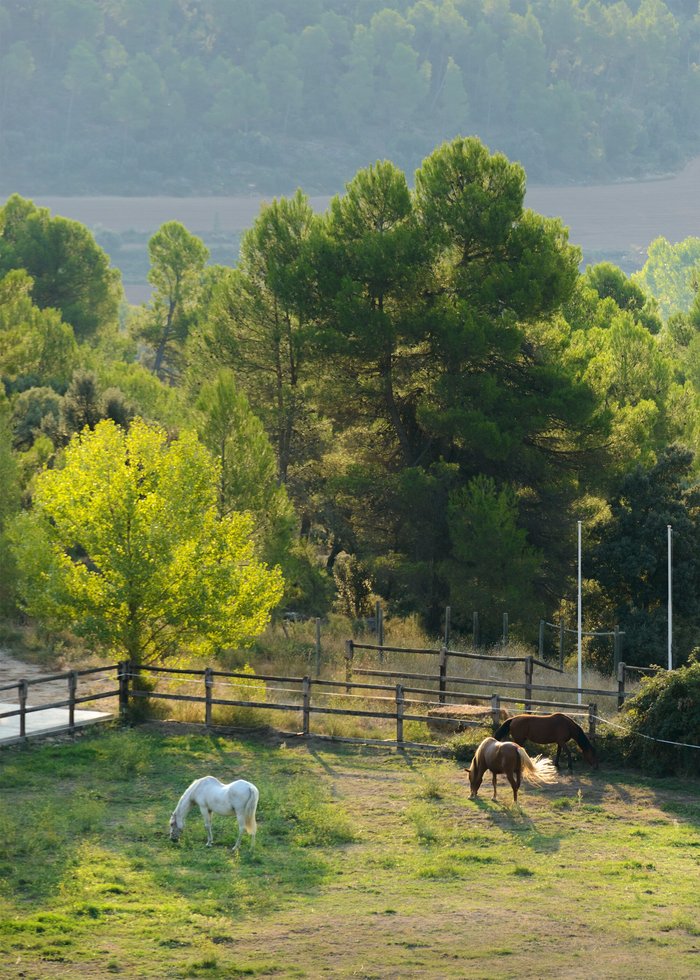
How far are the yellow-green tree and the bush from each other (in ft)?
30.4

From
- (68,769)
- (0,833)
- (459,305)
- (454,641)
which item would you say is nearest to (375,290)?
(459,305)

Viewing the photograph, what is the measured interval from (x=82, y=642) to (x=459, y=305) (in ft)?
53.3

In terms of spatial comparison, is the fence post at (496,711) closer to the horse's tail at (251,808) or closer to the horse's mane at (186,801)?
the horse's tail at (251,808)

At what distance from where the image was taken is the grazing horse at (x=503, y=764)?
2540cm

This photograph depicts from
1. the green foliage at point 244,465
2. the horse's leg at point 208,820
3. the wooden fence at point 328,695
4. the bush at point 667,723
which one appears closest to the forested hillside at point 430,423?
the green foliage at point 244,465

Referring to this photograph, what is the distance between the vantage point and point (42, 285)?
8369 centimetres

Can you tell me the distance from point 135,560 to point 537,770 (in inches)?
411

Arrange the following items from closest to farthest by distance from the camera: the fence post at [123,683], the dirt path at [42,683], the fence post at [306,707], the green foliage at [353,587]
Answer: the fence post at [306,707] < the fence post at [123,683] < the dirt path at [42,683] < the green foliage at [353,587]

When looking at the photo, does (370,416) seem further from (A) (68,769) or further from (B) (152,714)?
(A) (68,769)

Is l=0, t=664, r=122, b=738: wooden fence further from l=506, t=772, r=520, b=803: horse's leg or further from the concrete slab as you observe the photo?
l=506, t=772, r=520, b=803: horse's leg

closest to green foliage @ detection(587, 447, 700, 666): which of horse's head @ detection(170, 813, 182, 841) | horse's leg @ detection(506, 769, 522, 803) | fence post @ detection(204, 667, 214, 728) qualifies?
fence post @ detection(204, 667, 214, 728)

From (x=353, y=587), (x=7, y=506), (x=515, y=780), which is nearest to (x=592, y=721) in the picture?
(x=515, y=780)

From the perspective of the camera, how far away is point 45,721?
30.5 meters

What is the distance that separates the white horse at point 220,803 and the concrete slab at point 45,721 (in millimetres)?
7118
